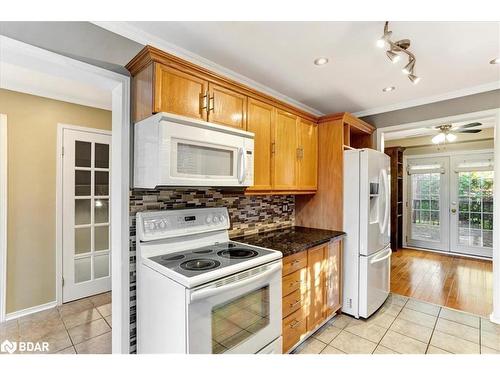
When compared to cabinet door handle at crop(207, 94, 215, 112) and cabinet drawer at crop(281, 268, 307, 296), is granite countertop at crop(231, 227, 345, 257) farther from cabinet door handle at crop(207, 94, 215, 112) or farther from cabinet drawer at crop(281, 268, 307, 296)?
cabinet door handle at crop(207, 94, 215, 112)

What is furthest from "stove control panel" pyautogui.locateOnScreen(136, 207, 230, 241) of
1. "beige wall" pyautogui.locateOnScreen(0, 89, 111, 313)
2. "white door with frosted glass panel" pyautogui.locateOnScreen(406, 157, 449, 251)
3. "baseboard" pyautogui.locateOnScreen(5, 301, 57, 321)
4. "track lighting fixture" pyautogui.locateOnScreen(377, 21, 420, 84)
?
"white door with frosted glass panel" pyautogui.locateOnScreen(406, 157, 449, 251)

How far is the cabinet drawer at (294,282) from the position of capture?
75.7 inches

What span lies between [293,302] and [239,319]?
2.05 feet

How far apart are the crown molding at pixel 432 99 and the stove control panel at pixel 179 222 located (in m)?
2.38

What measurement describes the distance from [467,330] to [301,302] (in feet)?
5.42

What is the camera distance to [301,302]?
2.08 meters

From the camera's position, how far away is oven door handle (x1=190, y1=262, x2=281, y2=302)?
4.18 ft

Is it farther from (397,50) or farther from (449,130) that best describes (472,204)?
(397,50)

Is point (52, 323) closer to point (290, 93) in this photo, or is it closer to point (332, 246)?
point (332, 246)

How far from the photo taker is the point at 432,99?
9.23 ft

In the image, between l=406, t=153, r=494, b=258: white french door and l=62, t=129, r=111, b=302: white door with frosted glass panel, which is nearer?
l=62, t=129, r=111, b=302: white door with frosted glass panel

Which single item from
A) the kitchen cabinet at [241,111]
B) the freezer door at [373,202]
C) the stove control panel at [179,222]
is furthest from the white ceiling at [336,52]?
the stove control panel at [179,222]

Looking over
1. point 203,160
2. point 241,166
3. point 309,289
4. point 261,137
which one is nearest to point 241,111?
point 261,137
